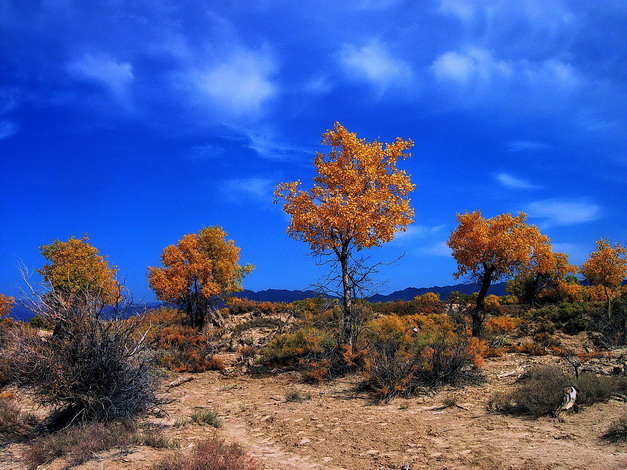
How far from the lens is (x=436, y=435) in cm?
704

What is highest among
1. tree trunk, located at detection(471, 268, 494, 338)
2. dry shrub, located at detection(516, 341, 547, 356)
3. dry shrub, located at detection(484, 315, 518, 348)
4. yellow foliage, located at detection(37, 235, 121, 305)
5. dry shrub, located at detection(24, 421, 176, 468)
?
yellow foliage, located at detection(37, 235, 121, 305)

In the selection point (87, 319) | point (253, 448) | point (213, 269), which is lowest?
point (253, 448)

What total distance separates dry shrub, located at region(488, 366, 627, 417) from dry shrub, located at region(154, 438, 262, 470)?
4.85 metres

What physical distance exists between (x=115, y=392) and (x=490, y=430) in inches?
254

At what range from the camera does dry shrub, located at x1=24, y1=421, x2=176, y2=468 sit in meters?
6.07

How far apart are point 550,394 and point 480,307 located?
10369 mm

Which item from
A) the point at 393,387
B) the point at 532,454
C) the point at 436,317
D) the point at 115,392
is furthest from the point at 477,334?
the point at 115,392

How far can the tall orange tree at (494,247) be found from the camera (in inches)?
699

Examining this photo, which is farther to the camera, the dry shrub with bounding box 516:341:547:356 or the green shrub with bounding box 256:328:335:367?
the green shrub with bounding box 256:328:335:367

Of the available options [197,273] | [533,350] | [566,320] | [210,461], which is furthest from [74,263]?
[566,320]

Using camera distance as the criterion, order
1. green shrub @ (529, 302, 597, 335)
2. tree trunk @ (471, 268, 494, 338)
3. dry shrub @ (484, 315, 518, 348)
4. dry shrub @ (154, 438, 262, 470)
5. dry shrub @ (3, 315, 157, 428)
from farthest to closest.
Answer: green shrub @ (529, 302, 597, 335) < tree trunk @ (471, 268, 494, 338) < dry shrub @ (484, 315, 518, 348) < dry shrub @ (3, 315, 157, 428) < dry shrub @ (154, 438, 262, 470)

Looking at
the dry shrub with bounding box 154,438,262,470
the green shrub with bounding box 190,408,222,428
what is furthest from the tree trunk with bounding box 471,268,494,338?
the dry shrub with bounding box 154,438,262,470

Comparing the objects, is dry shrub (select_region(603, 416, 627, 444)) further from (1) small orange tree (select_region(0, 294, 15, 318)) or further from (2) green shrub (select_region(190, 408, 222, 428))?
(1) small orange tree (select_region(0, 294, 15, 318))

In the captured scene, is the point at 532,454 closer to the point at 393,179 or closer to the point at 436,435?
the point at 436,435
